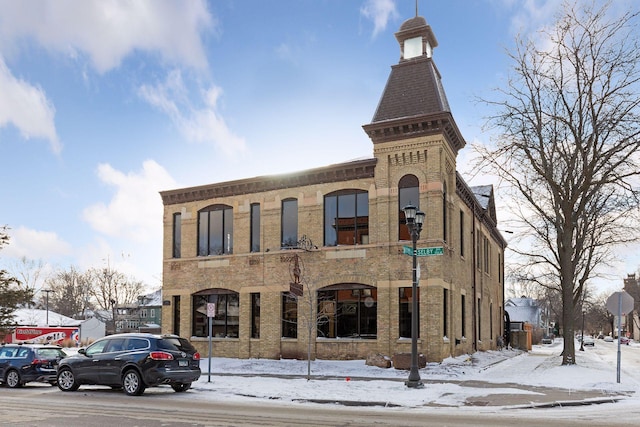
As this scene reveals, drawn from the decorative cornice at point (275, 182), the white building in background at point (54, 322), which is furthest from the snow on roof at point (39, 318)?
the decorative cornice at point (275, 182)

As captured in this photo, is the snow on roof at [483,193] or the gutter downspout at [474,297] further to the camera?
the snow on roof at [483,193]

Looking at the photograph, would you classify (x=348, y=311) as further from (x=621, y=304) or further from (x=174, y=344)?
(x=621, y=304)

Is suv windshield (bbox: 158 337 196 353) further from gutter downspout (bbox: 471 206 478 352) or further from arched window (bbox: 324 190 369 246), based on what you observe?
gutter downspout (bbox: 471 206 478 352)

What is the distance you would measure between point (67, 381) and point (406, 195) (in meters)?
14.5

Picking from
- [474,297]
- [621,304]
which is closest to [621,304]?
[621,304]

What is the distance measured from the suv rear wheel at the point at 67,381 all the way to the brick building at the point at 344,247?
330 inches

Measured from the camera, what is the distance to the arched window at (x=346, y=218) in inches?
1025

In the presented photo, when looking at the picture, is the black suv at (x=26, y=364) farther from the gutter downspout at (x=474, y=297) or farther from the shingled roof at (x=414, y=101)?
the gutter downspout at (x=474, y=297)

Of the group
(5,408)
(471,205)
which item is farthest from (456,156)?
(5,408)

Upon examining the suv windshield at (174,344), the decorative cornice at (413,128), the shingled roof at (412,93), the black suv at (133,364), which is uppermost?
the shingled roof at (412,93)

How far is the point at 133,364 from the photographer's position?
15633 mm

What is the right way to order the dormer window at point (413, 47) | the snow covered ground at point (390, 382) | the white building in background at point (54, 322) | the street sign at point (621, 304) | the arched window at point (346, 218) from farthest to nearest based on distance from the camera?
the white building in background at point (54, 322) < the dormer window at point (413, 47) < the arched window at point (346, 218) < the street sign at point (621, 304) < the snow covered ground at point (390, 382)

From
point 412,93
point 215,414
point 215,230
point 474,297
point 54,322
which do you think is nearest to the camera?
point 215,414

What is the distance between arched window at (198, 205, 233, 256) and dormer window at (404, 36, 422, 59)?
439 inches
